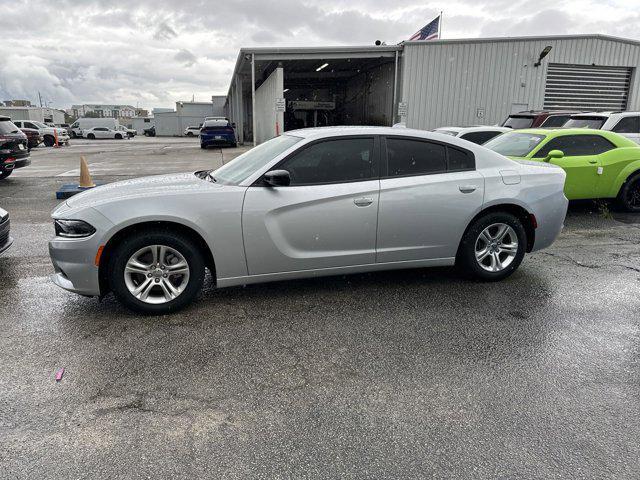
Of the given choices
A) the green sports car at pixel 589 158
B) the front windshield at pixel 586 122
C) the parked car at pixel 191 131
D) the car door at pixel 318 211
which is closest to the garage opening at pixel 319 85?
the front windshield at pixel 586 122

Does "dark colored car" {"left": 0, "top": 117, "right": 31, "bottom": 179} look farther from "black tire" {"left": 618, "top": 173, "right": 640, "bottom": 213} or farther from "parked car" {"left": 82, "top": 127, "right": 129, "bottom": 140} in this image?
"parked car" {"left": 82, "top": 127, "right": 129, "bottom": 140}

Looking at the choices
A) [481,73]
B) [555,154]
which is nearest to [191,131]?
[481,73]

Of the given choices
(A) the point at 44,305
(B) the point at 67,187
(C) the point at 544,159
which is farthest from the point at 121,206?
(B) the point at 67,187

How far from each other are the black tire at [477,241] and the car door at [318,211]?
39.6 inches

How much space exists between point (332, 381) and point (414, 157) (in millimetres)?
2371

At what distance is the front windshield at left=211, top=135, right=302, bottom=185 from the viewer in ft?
14.1

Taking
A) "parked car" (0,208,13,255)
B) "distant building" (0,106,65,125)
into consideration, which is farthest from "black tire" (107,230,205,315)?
"distant building" (0,106,65,125)

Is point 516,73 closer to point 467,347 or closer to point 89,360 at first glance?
point 467,347

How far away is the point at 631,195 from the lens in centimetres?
838

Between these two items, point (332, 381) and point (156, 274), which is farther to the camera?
point (156, 274)

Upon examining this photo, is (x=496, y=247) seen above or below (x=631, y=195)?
below

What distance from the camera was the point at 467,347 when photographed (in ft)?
11.6

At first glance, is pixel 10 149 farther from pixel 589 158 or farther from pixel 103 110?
pixel 103 110

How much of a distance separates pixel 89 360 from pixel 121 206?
121cm
